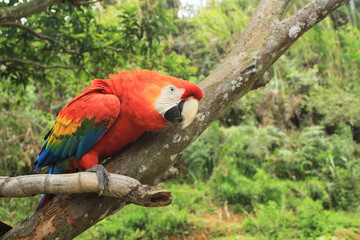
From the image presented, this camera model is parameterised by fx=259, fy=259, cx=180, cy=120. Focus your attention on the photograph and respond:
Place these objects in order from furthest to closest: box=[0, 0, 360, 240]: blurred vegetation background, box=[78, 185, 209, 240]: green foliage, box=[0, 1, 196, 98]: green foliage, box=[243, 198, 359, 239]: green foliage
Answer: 1. box=[78, 185, 209, 240]: green foliage
2. box=[243, 198, 359, 239]: green foliage
3. box=[0, 0, 360, 240]: blurred vegetation background
4. box=[0, 1, 196, 98]: green foliage

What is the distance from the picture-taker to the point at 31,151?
14.9ft

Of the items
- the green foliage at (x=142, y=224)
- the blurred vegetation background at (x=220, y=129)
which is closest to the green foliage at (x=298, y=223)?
the blurred vegetation background at (x=220, y=129)

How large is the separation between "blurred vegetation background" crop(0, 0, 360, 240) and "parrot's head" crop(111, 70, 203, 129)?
2.64 feet

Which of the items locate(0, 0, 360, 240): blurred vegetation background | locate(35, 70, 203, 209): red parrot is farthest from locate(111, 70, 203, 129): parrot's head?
locate(0, 0, 360, 240): blurred vegetation background

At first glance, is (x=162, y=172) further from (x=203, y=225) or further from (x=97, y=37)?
(x=203, y=225)

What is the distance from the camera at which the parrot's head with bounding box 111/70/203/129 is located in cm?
138

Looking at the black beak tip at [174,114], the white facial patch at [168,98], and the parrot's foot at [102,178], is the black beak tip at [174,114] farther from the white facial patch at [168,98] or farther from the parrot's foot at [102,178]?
the parrot's foot at [102,178]

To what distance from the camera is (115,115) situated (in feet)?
4.75

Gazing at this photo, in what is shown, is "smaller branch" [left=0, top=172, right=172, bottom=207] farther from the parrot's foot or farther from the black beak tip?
the black beak tip

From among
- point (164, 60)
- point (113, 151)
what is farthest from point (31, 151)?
point (113, 151)

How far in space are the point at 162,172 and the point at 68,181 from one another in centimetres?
52

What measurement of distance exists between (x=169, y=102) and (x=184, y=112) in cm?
10

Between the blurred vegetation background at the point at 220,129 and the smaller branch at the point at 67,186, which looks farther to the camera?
the blurred vegetation background at the point at 220,129

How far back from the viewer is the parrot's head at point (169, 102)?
4.54ft
